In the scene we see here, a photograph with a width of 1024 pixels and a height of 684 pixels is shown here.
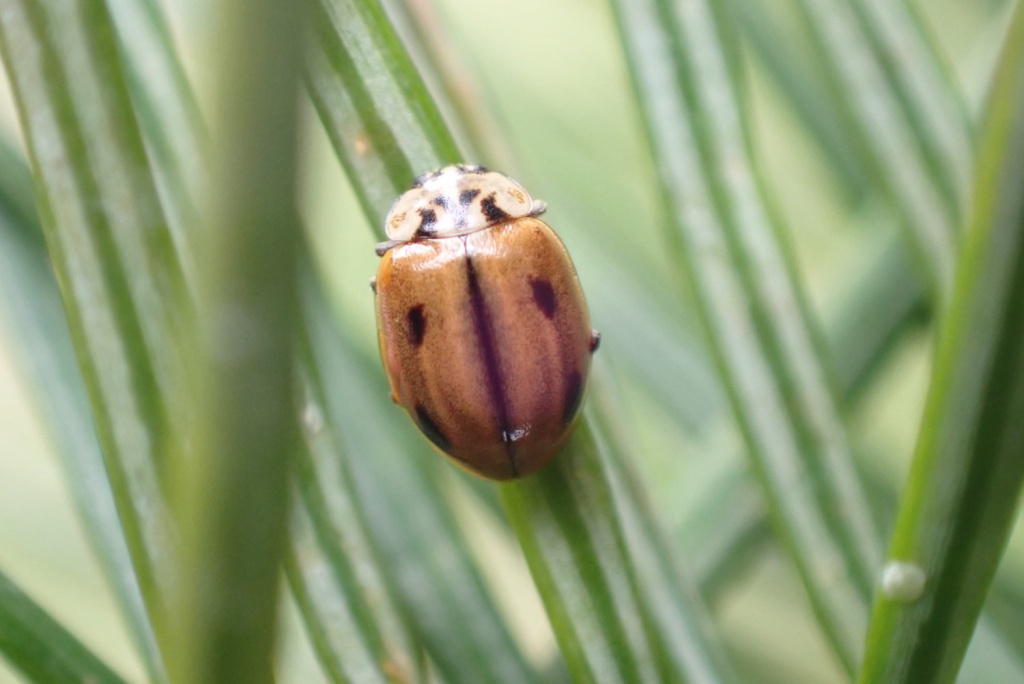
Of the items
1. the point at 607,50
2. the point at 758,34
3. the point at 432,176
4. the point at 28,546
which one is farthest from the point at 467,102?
the point at 607,50

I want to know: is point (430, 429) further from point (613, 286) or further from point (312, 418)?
point (613, 286)

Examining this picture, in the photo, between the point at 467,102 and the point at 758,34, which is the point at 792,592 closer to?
the point at 758,34

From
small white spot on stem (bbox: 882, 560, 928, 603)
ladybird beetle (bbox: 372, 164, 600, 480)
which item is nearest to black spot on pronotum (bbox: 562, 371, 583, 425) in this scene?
ladybird beetle (bbox: 372, 164, 600, 480)

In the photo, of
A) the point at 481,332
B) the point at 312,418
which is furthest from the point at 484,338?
the point at 312,418

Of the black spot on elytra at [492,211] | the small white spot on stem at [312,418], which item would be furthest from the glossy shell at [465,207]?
the small white spot on stem at [312,418]

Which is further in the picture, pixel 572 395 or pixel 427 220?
pixel 427 220
